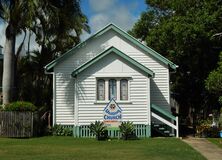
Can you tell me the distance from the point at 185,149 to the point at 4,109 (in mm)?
12036

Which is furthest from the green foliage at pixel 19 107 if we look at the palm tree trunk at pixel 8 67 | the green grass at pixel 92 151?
the green grass at pixel 92 151

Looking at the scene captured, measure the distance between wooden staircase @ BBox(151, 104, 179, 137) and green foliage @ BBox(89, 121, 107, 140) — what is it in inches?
143

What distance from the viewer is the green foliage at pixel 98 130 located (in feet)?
84.2

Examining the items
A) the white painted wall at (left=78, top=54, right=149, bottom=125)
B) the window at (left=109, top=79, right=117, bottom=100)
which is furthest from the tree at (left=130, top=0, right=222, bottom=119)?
the window at (left=109, top=79, right=117, bottom=100)

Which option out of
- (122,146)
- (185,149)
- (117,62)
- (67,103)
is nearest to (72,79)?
(67,103)

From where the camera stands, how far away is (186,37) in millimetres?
29984

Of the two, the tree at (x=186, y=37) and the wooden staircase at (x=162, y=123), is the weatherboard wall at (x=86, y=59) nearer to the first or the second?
the wooden staircase at (x=162, y=123)

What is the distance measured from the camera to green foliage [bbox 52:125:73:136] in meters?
28.9

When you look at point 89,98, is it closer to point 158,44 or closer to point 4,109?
point 4,109

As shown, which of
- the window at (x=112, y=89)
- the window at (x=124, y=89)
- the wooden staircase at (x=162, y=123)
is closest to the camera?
the window at (x=112, y=89)

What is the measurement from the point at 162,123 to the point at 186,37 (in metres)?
5.79

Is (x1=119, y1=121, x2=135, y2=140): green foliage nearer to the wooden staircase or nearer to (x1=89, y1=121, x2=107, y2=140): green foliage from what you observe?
(x1=89, y1=121, x2=107, y2=140): green foliage

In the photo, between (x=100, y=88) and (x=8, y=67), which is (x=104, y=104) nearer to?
(x=100, y=88)

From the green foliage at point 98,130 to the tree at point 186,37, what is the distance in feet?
26.7
